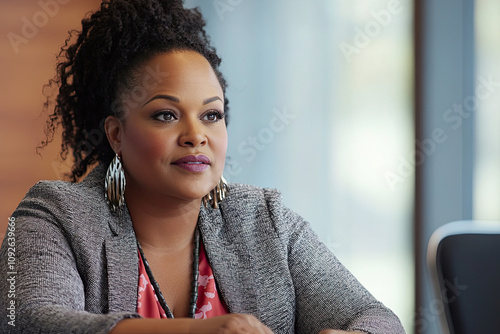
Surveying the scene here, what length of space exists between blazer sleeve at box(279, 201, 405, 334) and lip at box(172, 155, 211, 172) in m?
0.26

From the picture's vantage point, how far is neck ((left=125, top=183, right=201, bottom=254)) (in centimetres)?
152

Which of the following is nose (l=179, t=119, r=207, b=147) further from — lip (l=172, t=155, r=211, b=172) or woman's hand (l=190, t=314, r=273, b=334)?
woman's hand (l=190, t=314, r=273, b=334)

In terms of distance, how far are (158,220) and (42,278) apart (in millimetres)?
348

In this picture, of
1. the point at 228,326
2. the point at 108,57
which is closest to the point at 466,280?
the point at 228,326

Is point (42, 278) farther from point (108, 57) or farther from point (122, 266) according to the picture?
point (108, 57)

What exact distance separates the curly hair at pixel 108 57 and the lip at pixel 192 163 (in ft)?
0.73

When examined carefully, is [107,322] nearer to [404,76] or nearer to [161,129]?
[161,129]

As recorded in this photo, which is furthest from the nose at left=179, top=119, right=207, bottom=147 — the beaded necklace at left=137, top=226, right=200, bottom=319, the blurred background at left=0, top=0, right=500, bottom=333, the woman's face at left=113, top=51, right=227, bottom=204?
the blurred background at left=0, top=0, right=500, bottom=333

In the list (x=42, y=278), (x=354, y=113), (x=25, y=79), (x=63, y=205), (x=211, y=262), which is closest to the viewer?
(x=42, y=278)

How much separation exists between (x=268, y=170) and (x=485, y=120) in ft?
3.14

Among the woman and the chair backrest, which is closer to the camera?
the chair backrest

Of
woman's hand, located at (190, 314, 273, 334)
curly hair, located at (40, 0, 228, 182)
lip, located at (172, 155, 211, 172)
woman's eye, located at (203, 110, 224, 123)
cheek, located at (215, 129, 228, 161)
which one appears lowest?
woman's hand, located at (190, 314, 273, 334)

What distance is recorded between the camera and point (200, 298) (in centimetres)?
149

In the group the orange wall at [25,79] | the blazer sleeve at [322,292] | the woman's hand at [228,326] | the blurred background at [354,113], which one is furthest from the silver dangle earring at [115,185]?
the orange wall at [25,79]
